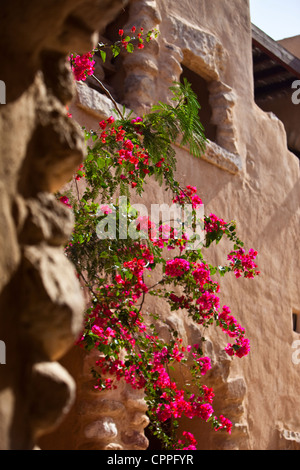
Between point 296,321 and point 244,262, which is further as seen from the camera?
point 296,321

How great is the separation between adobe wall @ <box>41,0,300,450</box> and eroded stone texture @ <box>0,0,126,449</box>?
3.40 meters

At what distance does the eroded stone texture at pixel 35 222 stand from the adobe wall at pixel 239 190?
3403 mm

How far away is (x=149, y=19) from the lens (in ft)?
18.5

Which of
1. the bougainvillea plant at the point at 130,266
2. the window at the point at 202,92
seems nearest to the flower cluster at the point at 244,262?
the bougainvillea plant at the point at 130,266

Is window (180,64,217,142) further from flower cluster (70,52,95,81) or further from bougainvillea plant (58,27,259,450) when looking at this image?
flower cluster (70,52,95,81)

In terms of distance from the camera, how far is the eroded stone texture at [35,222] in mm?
1286

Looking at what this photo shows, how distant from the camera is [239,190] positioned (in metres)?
6.50

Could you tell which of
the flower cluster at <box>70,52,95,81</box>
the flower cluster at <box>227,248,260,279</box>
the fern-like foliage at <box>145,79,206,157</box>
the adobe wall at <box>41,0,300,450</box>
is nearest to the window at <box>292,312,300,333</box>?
the adobe wall at <box>41,0,300,450</box>

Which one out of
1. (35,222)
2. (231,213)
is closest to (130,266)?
(35,222)

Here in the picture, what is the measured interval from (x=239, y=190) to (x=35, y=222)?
17.3 ft

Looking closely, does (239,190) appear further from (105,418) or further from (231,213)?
(105,418)
